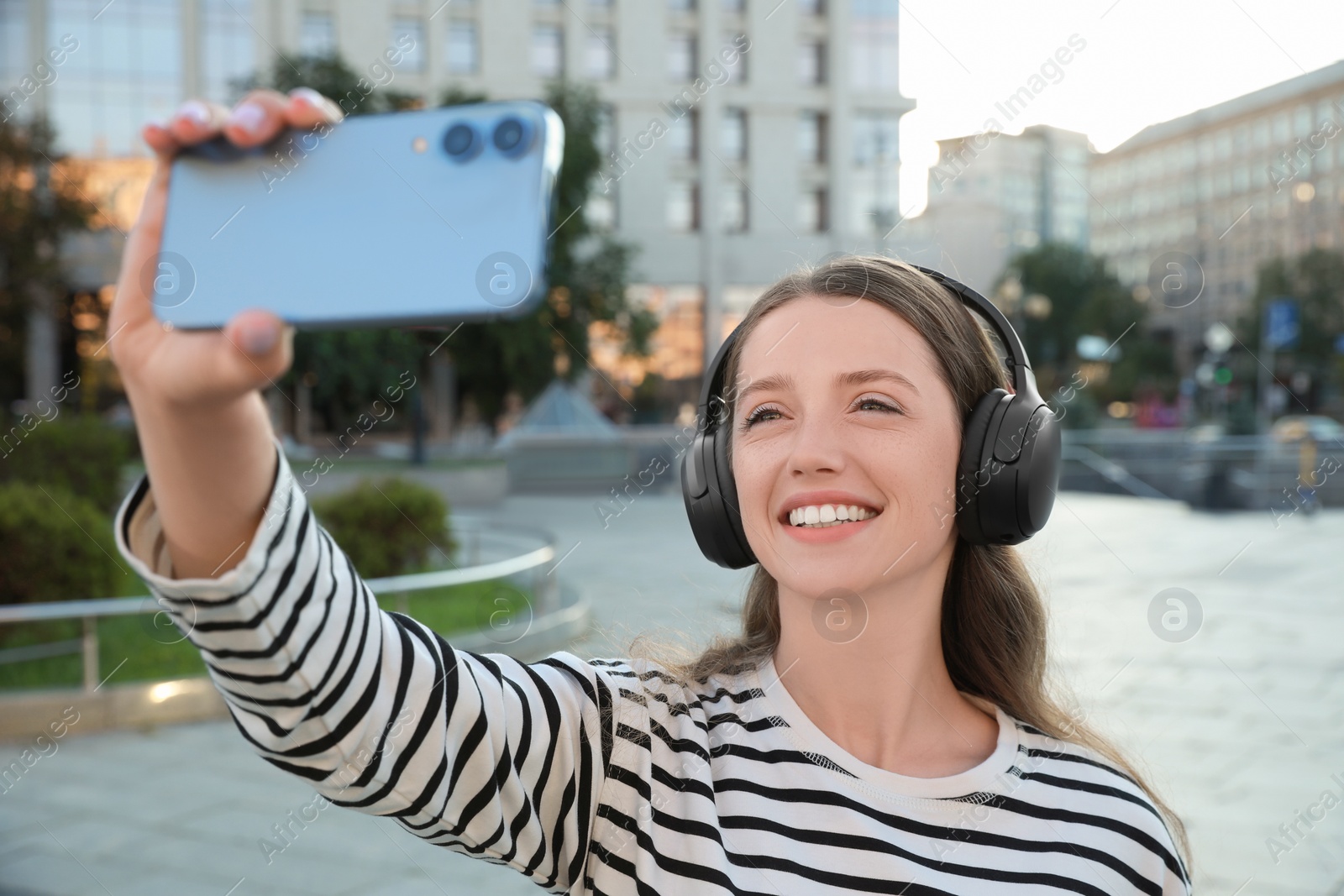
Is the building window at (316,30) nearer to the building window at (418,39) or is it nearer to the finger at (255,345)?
the building window at (418,39)

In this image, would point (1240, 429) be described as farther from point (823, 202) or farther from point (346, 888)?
point (346, 888)

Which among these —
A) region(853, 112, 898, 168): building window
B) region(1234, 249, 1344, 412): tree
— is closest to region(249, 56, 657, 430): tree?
region(853, 112, 898, 168): building window

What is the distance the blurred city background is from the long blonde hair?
0.53 feet

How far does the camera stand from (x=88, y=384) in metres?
23.1

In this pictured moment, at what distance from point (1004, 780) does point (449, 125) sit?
3.79ft

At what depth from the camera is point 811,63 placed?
3666 cm

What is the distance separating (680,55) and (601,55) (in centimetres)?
267

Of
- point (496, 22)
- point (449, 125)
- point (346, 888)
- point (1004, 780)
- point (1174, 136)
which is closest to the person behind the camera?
point (449, 125)

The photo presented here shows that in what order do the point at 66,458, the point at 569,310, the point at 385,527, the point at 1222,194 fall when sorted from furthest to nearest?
the point at 1222,194 < the point at 569,310 < the point at 66,458 < the point at 385,527

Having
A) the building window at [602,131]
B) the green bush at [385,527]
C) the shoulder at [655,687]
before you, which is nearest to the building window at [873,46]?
the building window at [602,131]

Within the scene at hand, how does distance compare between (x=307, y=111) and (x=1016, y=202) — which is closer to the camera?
(x=307, y=111)

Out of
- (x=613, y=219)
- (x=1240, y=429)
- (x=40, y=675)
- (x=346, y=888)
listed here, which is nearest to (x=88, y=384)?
(x=613, y=219)

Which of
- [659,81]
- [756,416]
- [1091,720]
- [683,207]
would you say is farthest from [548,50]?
[756,416]

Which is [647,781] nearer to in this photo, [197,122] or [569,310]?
[197,122]
